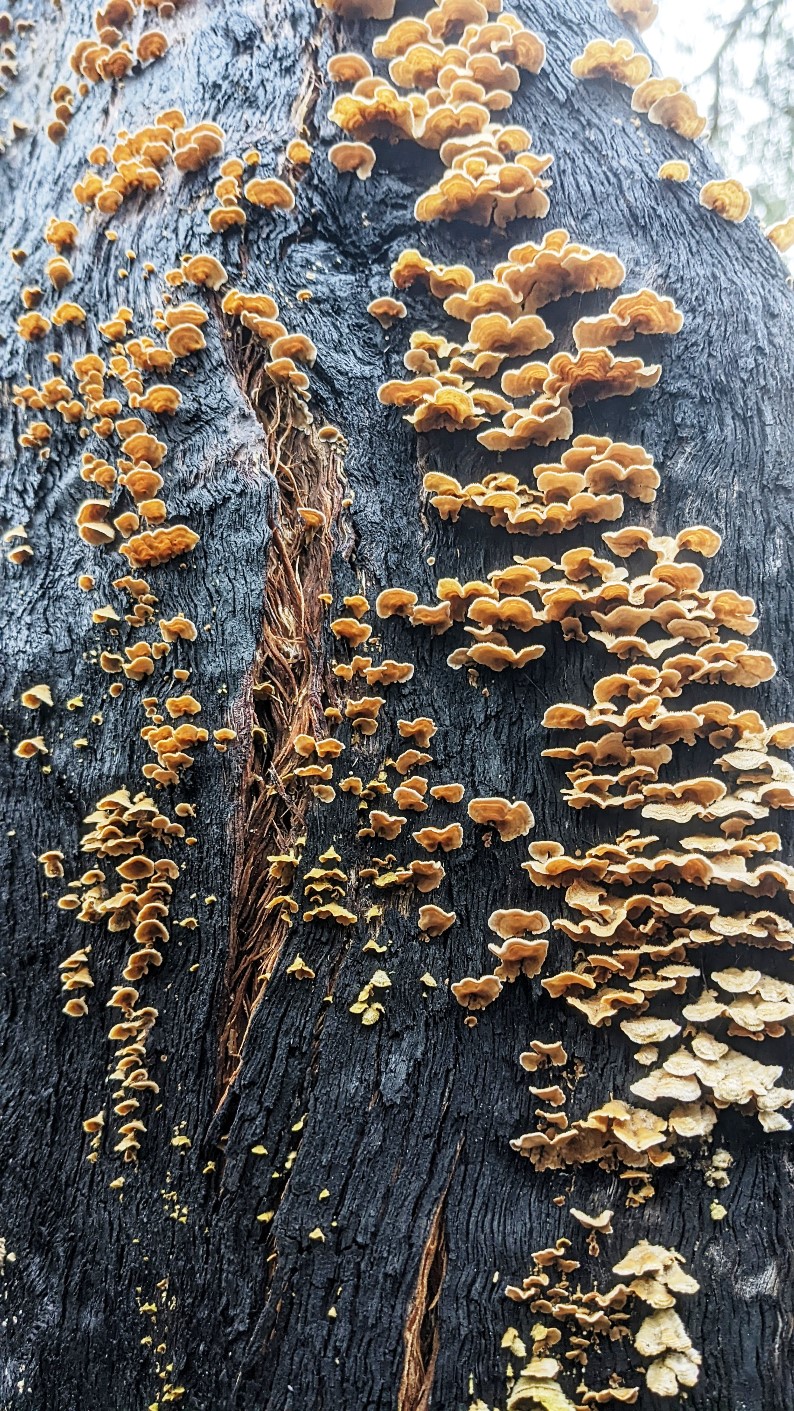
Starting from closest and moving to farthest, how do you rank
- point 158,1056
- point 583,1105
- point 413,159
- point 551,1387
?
1. point 551,1387
2. point 583,1105
3. point 158,1056
4. point 413,159

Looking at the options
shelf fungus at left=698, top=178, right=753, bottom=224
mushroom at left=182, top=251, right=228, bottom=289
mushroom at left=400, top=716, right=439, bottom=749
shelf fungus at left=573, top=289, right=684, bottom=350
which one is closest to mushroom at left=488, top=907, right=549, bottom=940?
mushroom at left=400, top=716, right=439, bottom=749

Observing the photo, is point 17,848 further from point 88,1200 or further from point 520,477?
point 520,477

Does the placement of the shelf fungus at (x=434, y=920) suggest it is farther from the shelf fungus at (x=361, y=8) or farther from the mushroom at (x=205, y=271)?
the shelf fungus at (x=361, y=8)

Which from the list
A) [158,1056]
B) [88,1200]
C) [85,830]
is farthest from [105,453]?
[88,1200]

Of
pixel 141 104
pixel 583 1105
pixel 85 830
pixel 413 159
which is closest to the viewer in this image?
pixel 583 1105

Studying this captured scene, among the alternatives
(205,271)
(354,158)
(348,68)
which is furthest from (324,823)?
(348,68)

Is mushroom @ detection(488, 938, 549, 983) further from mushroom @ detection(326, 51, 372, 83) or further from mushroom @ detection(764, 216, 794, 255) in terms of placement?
mushroom @ detection(326, 51, 372, 83)

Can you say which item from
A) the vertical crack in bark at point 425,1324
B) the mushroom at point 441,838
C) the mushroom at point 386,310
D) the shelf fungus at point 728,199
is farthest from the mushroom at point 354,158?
the vertical crack in bark at point 425,1324

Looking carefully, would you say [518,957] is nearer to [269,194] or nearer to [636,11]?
[269,194]
